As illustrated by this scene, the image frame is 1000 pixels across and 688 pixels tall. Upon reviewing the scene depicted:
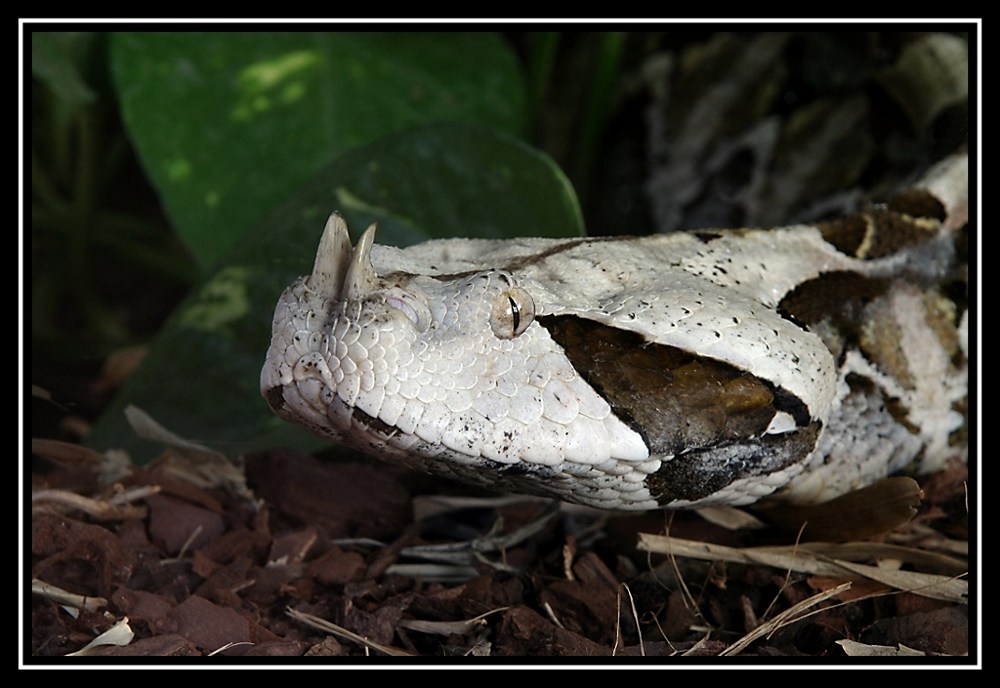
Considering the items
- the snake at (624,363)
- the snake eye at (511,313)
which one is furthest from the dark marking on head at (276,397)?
the snake eye at (511,313)

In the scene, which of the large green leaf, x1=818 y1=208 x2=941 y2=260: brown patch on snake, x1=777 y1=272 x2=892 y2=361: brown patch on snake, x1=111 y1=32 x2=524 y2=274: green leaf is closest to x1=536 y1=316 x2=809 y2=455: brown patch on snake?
x1=777 y1=272 x2=892 y2=361: brown patch on snake

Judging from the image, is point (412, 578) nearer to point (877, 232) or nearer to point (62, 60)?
point (877, 232)

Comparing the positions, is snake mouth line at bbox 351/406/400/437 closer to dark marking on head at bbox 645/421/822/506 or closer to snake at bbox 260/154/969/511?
snake at bbox 260/154/969/511

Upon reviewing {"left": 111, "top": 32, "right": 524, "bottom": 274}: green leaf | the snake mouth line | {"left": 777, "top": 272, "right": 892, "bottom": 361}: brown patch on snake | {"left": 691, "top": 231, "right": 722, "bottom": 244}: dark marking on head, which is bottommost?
the snake mouth line

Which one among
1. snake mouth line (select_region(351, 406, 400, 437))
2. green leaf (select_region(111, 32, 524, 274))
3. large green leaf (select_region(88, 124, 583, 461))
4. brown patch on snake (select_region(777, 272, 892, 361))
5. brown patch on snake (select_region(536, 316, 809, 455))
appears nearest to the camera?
snake mouth line (select_region(351, 406, 400, 437))

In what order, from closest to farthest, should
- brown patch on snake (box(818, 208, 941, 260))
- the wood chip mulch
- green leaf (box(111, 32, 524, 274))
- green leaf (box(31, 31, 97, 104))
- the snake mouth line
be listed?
the snake mouth line < the wood chip mulch < brown patch on snake (box(818, 208, 941, 260)) < green leaf (box(31, 31, 97, 104)) < green leaf (box(111, 32, 524, 274))

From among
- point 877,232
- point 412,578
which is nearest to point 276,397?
point 412,578

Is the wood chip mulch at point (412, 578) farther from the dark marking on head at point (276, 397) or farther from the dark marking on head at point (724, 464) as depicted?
the dark marking on head at point (276, 397)

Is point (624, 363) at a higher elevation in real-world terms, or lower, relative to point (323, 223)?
lower
